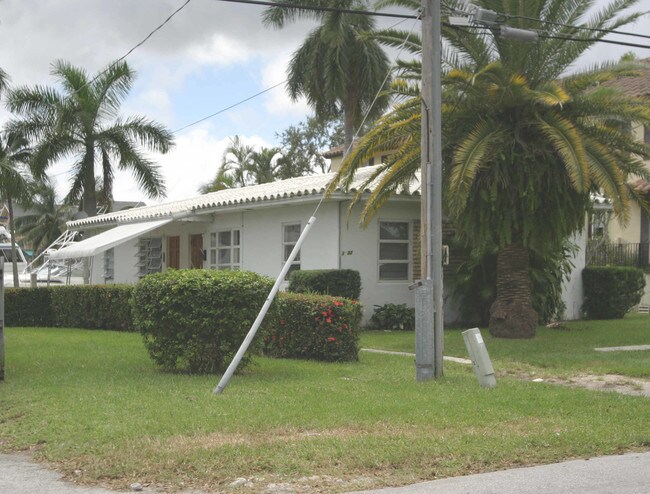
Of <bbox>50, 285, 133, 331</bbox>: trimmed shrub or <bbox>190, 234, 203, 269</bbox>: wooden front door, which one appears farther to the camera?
<bbox>190, 234, 203, 269</bbox>: wooden front door

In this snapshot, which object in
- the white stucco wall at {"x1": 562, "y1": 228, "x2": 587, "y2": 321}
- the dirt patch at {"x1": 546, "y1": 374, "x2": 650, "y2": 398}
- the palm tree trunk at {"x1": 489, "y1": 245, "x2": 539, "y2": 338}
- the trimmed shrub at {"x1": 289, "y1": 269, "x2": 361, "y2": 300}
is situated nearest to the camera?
the dirt patch at {"x1": 546, "y1": 374, "x2": 650, "y2": 398}

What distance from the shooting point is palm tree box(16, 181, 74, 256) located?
6147 cm

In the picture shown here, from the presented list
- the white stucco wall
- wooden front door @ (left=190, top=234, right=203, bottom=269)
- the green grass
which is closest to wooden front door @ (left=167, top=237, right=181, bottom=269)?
wooden front door @ (left=190, top=234, right=203, bottom=269)

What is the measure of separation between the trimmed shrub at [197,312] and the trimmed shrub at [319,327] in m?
1.75

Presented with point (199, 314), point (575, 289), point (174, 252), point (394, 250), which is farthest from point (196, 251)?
point (199, 314)

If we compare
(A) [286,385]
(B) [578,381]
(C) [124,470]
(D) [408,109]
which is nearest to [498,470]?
(C) [124,470]

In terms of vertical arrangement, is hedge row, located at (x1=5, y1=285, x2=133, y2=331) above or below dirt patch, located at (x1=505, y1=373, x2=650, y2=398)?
above

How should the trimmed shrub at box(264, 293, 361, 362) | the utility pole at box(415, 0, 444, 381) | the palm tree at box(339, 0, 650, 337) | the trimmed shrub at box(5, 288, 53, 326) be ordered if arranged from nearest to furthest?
the utility pole at box(415, 0, 444, 381), the trimmed shrub at box(264, 293, 361, 362), the palm tree at box(339, 0, 650, 337), the trimmed shrub at box(5, 288, 53, 326)

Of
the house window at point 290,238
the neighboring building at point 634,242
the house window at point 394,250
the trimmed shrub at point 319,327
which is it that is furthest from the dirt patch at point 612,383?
the neighboring building at point 634,242

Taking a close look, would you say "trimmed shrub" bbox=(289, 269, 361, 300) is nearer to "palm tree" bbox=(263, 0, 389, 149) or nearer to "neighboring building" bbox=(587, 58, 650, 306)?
"neighboring building" bbox=(587, 58, 650, 306)

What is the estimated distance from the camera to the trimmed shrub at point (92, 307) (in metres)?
20.3

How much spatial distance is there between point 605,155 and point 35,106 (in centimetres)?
2158

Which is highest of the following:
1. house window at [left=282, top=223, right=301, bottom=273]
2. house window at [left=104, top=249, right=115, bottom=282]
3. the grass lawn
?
house window at [left=282, top=223, right=301, bottom=273]

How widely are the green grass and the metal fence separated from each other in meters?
6.75
